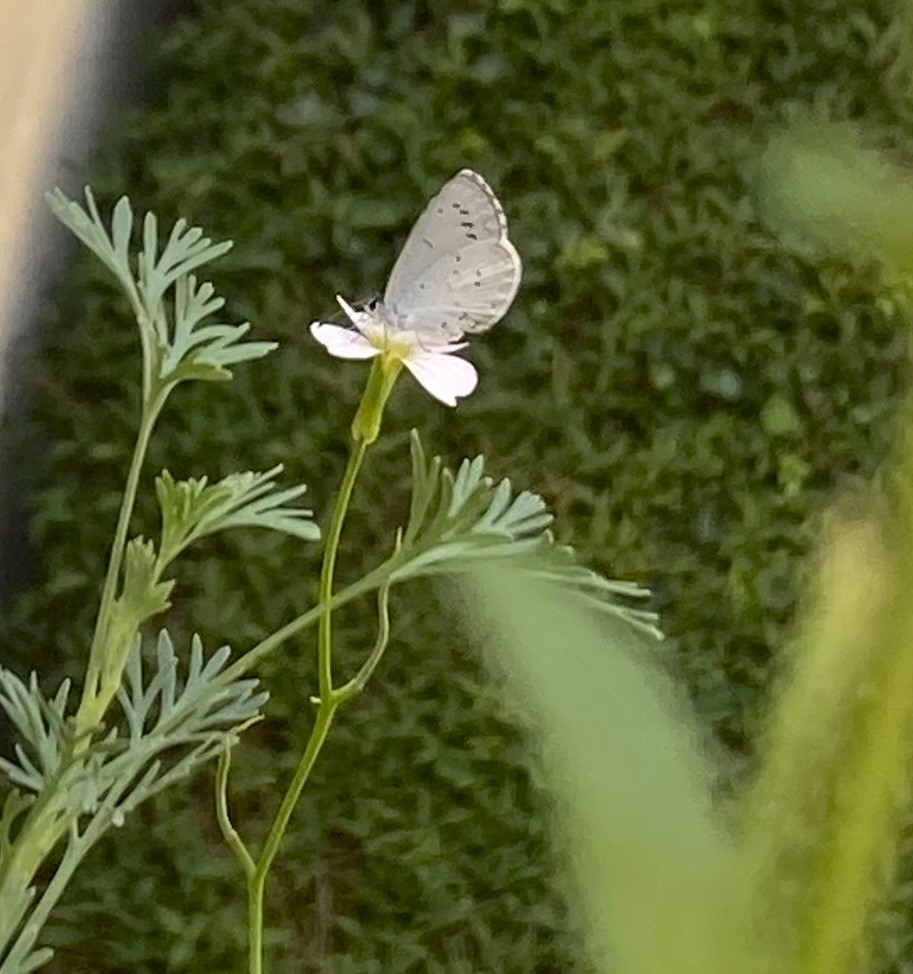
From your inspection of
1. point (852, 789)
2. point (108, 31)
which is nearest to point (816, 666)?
point (852, 789)

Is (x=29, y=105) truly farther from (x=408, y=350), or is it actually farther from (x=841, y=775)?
(x=841, y=775)

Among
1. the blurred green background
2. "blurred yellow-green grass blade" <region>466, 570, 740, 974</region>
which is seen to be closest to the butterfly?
"blurred yellow-green grass blade" <region>466, 570, 740, 974</region>

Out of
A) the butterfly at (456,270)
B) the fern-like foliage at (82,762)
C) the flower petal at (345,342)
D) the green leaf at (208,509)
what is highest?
the butterfly at (456,270)

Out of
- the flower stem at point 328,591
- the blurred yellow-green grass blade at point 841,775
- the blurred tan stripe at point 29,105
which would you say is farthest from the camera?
the blurred tan stripe at point 29,105

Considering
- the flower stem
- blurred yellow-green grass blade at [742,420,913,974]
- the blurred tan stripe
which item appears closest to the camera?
blurred yellow-green grass blade at [742,420,913,974]

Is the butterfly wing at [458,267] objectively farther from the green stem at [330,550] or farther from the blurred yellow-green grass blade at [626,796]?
the blurred yellow-green grass blade at [626,796]

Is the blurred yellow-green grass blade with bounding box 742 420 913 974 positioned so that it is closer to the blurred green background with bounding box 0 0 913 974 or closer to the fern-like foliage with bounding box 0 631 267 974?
the fern-like foliage with bounding box 0 631 267 974

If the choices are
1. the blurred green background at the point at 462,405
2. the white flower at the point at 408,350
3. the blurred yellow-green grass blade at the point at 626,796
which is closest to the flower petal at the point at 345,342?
the white flower at the point at 408,350

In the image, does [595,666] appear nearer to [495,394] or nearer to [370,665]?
[370,665]
